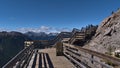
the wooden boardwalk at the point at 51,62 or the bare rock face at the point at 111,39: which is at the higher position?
the bare rock face at the point at 111,39

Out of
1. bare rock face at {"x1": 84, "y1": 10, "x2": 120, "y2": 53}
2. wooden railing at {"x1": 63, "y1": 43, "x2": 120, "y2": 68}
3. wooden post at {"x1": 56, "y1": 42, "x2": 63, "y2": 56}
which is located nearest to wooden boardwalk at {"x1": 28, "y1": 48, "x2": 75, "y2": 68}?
wooden railing at {"x1": 63, "y1": 43, "x2": 120, "y2": 68}

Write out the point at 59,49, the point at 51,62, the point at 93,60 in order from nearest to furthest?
1. the point at 93,60
2. the point at 51,62
3. the point at 59,49

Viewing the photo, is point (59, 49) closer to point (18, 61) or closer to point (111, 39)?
point (111, 39)

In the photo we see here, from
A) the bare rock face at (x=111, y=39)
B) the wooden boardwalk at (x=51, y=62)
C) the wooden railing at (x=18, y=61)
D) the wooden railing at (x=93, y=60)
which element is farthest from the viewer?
the bare rock face at (x=111, y=39)

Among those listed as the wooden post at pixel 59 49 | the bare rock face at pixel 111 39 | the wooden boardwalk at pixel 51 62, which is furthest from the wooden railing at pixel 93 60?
A: the bare rock face at pixel 111 39

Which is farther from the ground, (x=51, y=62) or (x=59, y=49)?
(x=59, y=49)

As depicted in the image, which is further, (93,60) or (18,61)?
(93,60)

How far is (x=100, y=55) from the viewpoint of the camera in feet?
26.0

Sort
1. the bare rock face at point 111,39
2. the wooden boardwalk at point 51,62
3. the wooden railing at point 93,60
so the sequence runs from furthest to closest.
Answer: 1. the bare rock face at point 111,39
2. the wooden boardwalk at point 51,62
3. the wooden railing at point 93,60

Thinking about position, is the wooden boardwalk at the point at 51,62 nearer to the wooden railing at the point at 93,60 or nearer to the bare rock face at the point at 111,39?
the wooden railing at the point at 93,60

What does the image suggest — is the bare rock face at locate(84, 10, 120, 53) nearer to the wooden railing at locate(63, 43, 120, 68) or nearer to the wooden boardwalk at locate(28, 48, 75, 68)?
the wooden boardwalk at locate(28, 48, 75, 68)

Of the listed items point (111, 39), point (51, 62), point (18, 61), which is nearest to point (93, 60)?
point (18, 61)

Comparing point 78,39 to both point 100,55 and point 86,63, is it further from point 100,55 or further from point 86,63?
point 100,55

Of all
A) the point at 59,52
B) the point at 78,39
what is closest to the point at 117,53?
the point at 59,52
